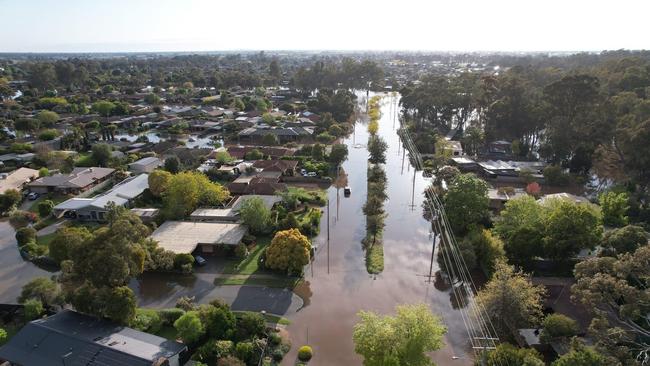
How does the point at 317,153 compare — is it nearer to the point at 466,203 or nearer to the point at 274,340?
the point at 466,203

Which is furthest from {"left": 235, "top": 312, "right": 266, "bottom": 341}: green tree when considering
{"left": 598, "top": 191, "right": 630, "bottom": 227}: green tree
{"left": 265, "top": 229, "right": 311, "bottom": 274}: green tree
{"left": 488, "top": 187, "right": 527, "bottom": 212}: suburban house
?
{"left": 598, "top": 191, "right": 630, "bottom": 227}: green tree

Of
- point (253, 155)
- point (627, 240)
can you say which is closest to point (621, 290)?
point (627, 240)

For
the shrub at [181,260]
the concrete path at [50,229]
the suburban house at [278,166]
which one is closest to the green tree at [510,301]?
the shrub at [181,260]

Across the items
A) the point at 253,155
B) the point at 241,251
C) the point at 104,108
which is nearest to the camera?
the point at 241,251

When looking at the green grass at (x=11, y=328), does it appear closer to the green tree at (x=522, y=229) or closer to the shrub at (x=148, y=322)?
the shrub at (x=148, y=322)

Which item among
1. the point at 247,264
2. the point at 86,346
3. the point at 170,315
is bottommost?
the point at 247,264

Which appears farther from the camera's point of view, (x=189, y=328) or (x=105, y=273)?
(x=189, y=328)

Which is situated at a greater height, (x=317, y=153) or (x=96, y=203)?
(x=317, y=153)

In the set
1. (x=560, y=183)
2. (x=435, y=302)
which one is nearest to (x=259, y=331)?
(x=435, y=302)
